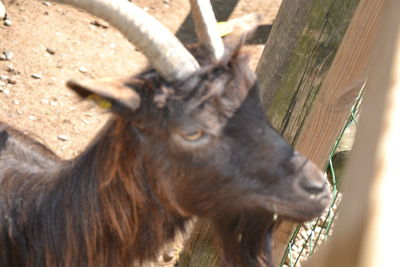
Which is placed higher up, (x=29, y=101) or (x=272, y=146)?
(x=272, y=146)

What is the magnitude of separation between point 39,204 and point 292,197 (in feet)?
4.16

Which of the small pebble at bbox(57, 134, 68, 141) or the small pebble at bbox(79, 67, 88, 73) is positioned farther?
the small pebble at bbox(79, 67, 88, 73)

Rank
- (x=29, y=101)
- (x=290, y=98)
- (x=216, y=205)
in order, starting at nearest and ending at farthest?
(x=216, y=205) < (x=290, y=98) < (x=29, y=101)

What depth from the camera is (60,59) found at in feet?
18.9

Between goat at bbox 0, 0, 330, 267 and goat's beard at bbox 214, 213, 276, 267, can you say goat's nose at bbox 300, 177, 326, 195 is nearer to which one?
goat at bbox 0, 0, 330, 267

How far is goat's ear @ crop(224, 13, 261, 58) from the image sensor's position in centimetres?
249

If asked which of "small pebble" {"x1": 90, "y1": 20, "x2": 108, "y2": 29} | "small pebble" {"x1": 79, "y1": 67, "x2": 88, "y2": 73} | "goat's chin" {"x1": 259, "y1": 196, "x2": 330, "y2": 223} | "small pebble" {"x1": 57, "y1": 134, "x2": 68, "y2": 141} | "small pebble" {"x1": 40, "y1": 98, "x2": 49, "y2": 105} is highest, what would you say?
"goat's chin" {"x1": 259, "y1": 196, "x2": 330, "y2": 223}

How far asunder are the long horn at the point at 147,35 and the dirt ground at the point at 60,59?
Result: 2361mm

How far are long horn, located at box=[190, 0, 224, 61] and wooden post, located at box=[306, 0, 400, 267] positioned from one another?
1704 mm

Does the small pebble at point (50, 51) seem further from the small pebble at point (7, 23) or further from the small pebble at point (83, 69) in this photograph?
the small pebble at point (7, 23)

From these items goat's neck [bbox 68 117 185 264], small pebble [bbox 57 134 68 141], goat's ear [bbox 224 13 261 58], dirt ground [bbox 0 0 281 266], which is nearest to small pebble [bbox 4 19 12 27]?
dirt ground [bbox 0 0 281 266]

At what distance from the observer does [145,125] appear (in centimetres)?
234

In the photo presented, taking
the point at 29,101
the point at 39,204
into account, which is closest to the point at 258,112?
the point at 39,204

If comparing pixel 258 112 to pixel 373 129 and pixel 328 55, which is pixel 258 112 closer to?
pixel 328 55
